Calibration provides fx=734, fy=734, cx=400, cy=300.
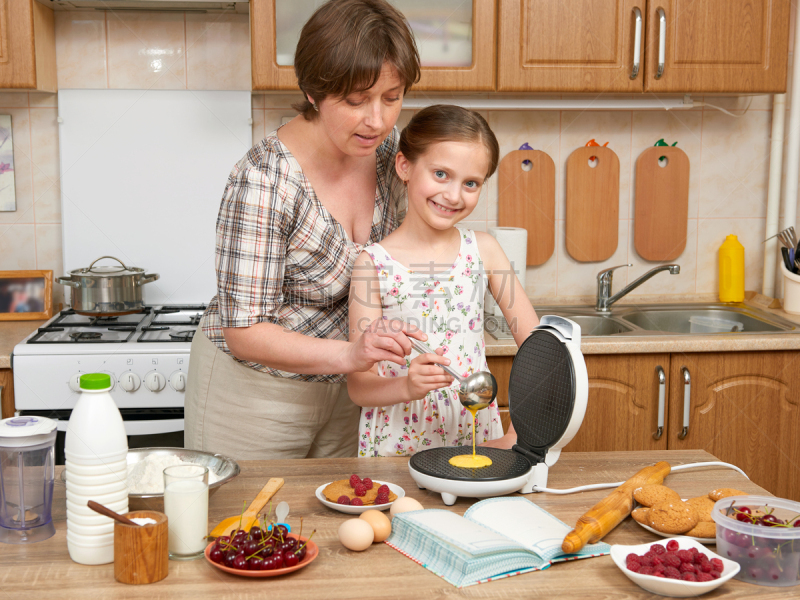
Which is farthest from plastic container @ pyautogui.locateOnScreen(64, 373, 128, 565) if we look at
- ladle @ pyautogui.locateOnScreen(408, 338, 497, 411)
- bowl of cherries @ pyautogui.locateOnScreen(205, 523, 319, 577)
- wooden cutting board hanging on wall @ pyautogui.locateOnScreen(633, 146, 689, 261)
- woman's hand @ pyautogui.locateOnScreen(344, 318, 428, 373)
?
wooden cutting board hanging on wall @ pyautogui.locateOnScreen(633, 146, 689, 261)

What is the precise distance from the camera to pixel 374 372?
4.54ft

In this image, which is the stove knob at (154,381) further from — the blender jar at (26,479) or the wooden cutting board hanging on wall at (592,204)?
the wooden cutting board hanging on wall at (592,204)

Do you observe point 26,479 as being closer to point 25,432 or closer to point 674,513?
point 25,432

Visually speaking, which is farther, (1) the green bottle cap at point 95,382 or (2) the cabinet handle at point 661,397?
(2) the cabinet handle at point 661,397

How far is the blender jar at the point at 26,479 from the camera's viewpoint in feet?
2.99

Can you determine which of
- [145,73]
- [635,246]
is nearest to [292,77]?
[145,73]

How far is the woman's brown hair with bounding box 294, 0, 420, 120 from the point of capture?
1181 mm

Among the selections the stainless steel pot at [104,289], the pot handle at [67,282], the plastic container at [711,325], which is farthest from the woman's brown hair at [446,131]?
the plastic container at [711,325]

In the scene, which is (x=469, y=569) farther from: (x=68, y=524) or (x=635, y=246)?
(x=635, y=246)

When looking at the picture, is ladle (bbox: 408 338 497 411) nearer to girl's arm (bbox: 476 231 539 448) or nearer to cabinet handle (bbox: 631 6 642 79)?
girl's arm (bbox: 476 231 539 448)

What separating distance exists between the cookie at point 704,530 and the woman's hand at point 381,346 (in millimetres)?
447

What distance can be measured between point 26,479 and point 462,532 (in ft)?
1.82

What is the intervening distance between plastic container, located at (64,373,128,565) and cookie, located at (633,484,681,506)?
0.69m

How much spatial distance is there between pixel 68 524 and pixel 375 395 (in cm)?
56
